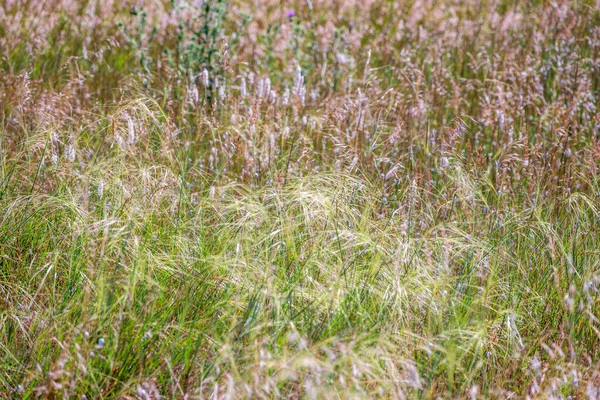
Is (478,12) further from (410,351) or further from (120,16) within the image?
(410,351)

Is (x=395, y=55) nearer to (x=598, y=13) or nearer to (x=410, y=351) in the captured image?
(x=598, y=13)

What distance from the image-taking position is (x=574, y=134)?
393 cm

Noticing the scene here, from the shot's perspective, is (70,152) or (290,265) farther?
(70,152)

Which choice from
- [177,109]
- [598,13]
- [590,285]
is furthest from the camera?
[598,13]

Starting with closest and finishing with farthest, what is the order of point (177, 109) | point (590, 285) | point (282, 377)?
point (282, 377), point (590, 285), point (177, 109)

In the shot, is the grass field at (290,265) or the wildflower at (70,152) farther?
the wildflower at (70,152)

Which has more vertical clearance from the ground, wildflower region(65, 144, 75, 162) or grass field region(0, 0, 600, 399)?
wildflower region(65, 144, 75, 162)

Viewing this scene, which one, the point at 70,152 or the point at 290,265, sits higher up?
the point at 70,152

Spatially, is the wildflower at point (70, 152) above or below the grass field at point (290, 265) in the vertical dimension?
above

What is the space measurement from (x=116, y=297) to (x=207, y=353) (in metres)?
0.31

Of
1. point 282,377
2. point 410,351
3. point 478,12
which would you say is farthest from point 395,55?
point 282,377

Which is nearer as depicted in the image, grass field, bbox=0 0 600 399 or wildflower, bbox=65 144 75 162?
grass field, bbox=0 0 600 399

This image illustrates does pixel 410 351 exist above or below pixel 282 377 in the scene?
below

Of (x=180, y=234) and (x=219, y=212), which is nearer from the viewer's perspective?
(x=180, y=234)
